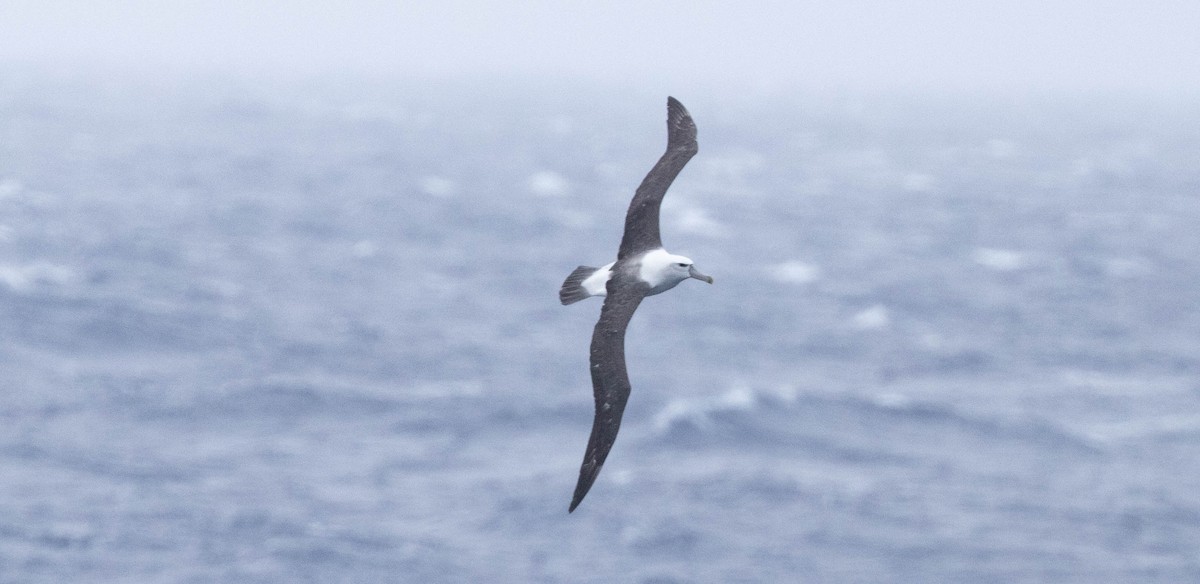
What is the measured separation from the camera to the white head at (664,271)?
18844 mm

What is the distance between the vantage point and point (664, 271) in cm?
1889

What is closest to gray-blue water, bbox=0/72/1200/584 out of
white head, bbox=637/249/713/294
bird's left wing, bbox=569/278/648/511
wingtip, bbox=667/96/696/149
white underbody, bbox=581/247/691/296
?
wingtip, bbox=667/96/696/149

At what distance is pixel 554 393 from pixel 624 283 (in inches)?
1320

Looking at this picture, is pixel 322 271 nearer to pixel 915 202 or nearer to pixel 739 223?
pixel 739 223

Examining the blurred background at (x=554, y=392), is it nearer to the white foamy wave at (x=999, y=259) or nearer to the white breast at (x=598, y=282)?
the white foamy wave at (x=999, y=259)

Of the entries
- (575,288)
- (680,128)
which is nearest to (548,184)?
(680,128)

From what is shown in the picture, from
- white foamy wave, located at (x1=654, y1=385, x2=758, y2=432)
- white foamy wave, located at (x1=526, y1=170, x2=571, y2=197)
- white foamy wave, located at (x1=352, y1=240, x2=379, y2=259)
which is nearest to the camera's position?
white foamy wave, located at (x1=654, y1=385, x2=758, y2=432)

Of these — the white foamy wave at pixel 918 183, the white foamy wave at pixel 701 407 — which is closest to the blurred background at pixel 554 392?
the white foamy wave at pixel 701 407

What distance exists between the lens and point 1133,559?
41250 mm

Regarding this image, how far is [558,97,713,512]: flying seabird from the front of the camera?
18062mm

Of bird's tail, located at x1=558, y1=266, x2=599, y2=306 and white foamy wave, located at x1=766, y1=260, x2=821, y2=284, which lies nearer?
bird's tail, located at x1=558, y1=266, x2=599, y2=306

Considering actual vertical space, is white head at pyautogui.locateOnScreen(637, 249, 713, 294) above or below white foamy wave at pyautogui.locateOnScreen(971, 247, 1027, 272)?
below

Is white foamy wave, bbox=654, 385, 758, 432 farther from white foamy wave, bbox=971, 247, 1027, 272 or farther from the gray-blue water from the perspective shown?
white foamy wave, bbox=971, 247, 1027, 272

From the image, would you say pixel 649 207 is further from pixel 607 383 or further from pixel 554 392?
pixel 554 392
